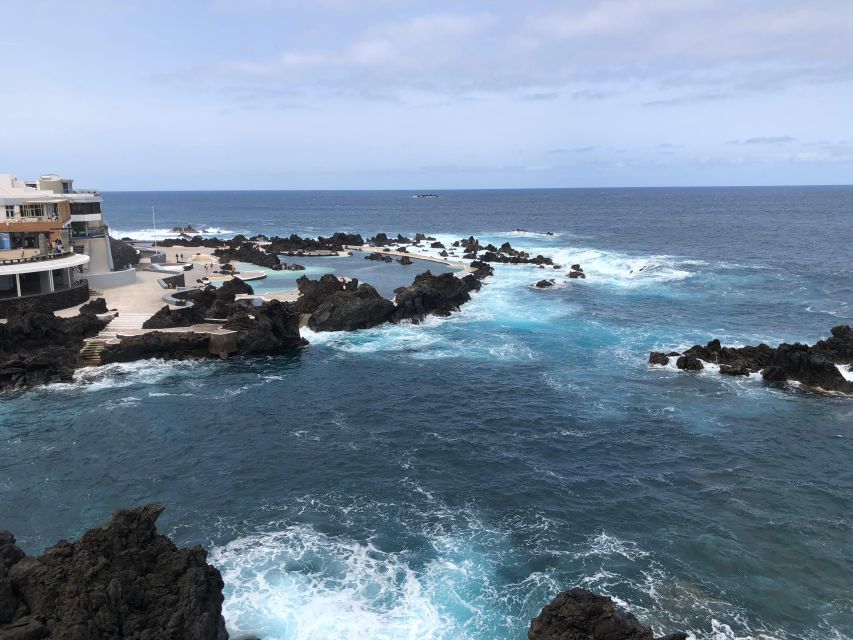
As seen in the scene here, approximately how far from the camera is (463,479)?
101 feet

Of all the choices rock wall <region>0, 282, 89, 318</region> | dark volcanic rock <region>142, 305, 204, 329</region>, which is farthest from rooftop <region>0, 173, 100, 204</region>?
dark volcanic rock <region>142, 305, 204, 329</region>

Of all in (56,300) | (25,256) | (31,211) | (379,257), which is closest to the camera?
(56,300)

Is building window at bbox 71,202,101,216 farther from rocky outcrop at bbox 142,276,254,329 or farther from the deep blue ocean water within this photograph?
the deep blue ocean water

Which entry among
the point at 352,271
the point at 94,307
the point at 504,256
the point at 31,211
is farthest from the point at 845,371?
the point at 31,211

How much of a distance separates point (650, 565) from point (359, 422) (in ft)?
62.0

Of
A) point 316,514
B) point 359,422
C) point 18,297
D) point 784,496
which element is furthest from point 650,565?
point 18,297

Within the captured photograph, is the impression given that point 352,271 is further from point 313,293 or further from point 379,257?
point 313,293

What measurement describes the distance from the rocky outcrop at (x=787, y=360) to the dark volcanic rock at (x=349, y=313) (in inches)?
1018

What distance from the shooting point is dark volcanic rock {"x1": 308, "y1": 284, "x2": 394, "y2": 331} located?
58.9m

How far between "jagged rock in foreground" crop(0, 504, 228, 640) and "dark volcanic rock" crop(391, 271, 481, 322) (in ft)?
141

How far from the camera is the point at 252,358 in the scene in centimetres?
5022

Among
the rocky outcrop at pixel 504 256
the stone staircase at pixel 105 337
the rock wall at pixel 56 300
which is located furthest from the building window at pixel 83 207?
the rocky outcrop at pixel 504 256

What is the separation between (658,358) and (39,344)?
46912 millimetres

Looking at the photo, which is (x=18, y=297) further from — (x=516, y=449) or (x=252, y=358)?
(x=516, y=449)
